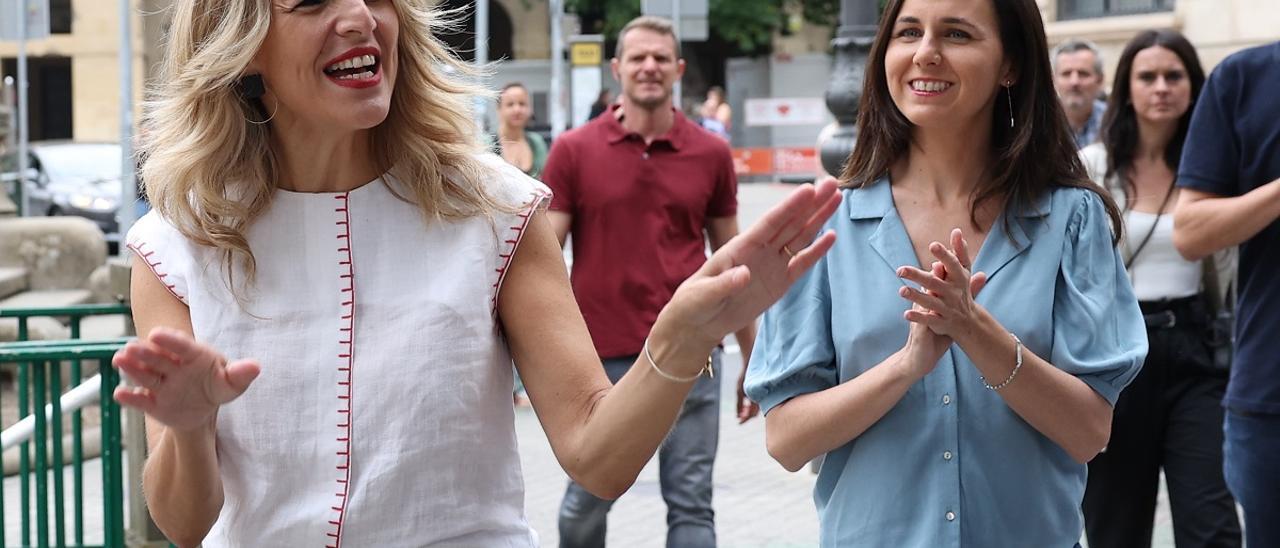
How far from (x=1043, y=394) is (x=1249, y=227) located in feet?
4.19

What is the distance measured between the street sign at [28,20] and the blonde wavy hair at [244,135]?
1388 centimetres

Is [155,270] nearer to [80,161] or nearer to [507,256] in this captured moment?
[507,256]

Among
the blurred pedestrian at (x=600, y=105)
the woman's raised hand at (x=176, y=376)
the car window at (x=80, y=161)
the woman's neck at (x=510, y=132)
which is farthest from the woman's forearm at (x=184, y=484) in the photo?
the car window at (x=80, y=161)

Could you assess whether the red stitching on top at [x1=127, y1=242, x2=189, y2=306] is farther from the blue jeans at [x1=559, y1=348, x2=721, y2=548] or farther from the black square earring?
the blue jeans at [x1=559, y1=348, x2=721, y2=548]

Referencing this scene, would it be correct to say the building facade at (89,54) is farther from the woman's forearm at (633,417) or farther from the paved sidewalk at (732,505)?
the woman's forearm at (633,417)

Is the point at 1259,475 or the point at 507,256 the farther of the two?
the point at 1259,475

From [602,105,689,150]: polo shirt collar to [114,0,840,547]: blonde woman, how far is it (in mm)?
3833

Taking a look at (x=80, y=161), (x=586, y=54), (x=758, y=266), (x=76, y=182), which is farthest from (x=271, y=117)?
(x=586, y=54)

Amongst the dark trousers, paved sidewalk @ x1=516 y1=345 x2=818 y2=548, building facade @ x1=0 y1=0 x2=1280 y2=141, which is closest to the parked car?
building facade @ x1=0 y1=0 x2=1280 y2=141

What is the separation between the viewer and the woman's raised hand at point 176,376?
7.49ft

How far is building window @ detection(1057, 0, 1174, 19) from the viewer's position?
16.1m

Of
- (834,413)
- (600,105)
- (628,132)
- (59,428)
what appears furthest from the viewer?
(600,105)

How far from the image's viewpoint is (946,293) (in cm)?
286

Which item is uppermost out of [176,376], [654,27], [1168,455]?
[654,27]
